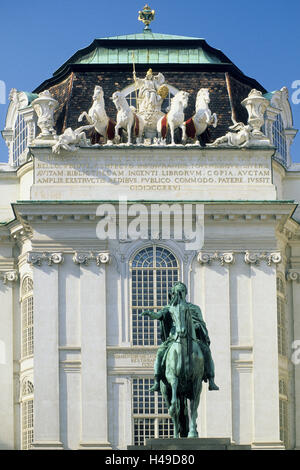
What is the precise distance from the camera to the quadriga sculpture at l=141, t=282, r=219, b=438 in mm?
54500

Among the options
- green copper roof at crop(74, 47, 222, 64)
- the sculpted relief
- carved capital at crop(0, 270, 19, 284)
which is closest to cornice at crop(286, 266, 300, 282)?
the sculpted relief

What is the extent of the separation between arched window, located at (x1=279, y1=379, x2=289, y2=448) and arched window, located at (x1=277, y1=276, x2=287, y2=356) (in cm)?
127

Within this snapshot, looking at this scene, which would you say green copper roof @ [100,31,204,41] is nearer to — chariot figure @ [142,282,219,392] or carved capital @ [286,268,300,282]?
carved capital @ [286,268,300,282]

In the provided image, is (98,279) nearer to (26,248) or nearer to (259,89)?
(26,248)

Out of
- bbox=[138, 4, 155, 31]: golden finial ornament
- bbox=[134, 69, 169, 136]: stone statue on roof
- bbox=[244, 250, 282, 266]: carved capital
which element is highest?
bbox=[138, 4, 155, 31]: golden finial ornament

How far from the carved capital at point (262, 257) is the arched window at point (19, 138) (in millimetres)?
11226

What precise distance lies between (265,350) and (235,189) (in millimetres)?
6162

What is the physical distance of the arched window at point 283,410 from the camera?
230 feet

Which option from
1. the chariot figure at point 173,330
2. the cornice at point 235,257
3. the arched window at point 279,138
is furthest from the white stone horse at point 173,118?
the chariot figure at point 173,330

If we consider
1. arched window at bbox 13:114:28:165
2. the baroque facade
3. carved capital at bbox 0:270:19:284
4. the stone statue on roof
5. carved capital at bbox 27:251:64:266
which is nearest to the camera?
the baroque facade

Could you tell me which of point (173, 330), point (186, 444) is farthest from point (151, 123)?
point (186, 444)

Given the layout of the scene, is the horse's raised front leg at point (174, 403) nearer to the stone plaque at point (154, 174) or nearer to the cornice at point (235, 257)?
the cornice at point (235, 257)

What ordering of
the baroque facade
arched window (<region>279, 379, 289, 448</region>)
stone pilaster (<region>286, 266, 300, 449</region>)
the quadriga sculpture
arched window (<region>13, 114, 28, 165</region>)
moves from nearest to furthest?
the quadriga sculpture, the baroque facade, arched window (<region>279, 379, 289, 448</region>), stone pilaster (<region>286, 266, 300, 449</region>), arched window (<region>13, 114, 28, 165</region>)

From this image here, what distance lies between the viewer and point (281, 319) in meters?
71.6
